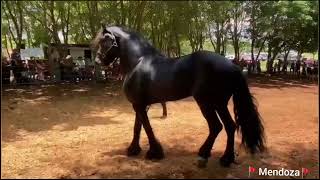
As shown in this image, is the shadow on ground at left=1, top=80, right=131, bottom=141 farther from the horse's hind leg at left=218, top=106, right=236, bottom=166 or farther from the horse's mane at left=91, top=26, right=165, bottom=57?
the horse's hind leg at left=218, top=106, right=236, bottom=166

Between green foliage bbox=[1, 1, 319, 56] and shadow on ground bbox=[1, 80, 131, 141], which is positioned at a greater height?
green foliage bbox=[1, 1, 319, 56]

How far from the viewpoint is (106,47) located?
20.8 feet

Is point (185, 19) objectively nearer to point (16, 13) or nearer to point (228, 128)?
point (16, 13)

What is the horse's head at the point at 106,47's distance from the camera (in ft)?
20.8

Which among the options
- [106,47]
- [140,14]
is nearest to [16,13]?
[140,14]

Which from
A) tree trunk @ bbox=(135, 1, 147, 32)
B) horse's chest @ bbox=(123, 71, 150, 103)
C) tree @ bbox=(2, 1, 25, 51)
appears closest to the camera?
horse's chest @ bbox=(123, 71, 150, 103)

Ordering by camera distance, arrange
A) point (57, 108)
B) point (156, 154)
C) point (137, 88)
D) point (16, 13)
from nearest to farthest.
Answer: point (137, 88), point (156, 154), point (57, 108), point (16, 13)

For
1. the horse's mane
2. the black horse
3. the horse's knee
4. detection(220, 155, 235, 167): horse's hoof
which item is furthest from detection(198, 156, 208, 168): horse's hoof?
the horse's mane

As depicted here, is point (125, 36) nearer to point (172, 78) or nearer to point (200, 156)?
point (172, 78)

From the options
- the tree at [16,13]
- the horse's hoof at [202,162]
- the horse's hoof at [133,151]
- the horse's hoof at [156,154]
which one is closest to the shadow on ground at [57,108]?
the horse's hoof at [133,151]

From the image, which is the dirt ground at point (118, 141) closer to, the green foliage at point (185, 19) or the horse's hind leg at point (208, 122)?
the horse's hind leg at point (208, 122)

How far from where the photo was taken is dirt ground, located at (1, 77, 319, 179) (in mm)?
5668

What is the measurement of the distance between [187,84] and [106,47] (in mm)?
1429

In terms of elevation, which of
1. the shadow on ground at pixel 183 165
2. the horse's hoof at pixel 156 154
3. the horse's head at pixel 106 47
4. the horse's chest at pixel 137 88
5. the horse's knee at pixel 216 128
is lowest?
the shadow on ground at pixel 183 165
